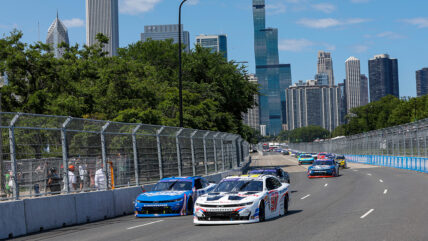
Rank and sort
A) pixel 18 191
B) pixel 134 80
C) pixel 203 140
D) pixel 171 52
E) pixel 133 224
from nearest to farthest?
pixel 18 191 < pixel 133 224 < pixel 203 140 < pixel 134 80 < pixel 171 52

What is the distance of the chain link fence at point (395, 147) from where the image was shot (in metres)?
46.4

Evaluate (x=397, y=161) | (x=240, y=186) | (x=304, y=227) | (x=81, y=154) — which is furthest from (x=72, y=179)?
(x=397, y=161)

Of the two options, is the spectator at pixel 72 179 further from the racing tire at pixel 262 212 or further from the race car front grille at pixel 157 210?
the racing tire at pixel 262 212

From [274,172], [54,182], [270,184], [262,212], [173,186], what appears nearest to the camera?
[262,212]

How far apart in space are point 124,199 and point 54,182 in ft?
13.3

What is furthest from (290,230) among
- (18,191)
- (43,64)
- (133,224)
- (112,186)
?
(43,64)

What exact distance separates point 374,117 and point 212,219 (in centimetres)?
16757

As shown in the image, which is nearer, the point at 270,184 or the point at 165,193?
the point at 270,184

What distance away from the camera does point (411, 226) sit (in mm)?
13102

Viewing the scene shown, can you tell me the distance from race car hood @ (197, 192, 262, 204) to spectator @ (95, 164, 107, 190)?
16.2ft

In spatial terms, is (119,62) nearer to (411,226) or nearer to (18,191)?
(18,191)

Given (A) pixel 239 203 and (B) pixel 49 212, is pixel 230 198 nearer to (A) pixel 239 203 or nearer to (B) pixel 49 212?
(A) pixel 239 203

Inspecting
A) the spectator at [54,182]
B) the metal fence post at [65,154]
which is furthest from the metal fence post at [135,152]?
the spectator at [54,182]

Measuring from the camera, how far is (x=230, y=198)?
14602 mm
